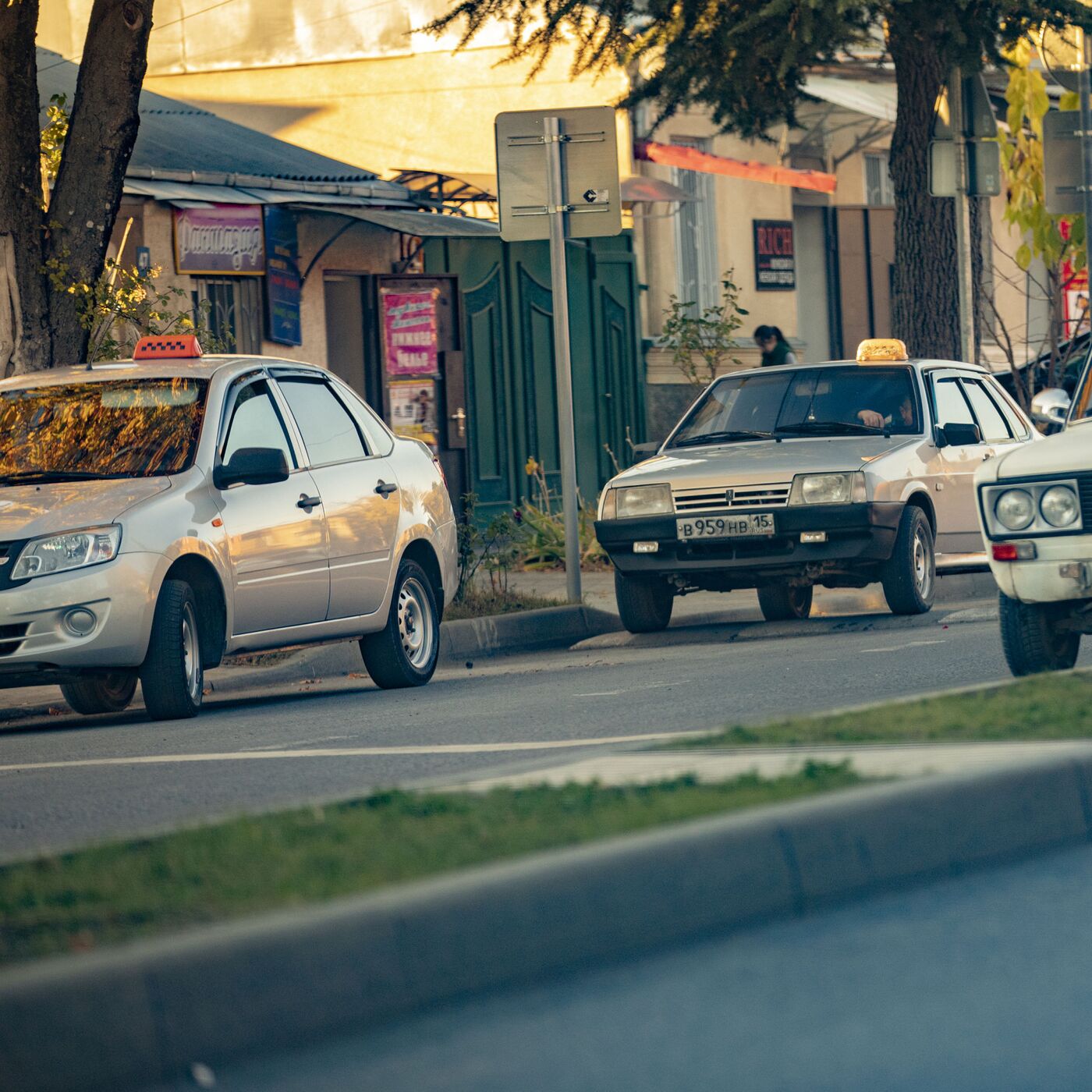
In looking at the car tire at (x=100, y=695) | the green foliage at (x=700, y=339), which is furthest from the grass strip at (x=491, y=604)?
the green foliage at (x=700, y=339)

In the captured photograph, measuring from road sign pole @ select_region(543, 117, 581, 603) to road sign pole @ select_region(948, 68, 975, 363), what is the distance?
13.5 ft

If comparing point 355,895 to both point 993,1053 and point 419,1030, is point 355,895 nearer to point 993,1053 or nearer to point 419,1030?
point 419,1030

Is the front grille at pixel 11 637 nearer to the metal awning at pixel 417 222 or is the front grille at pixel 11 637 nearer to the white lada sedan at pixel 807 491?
the white lada sedan at pixel 807 491

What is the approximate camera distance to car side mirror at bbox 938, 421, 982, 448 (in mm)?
13367

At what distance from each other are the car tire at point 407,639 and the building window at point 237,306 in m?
7.22

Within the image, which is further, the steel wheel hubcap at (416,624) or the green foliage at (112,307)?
the green foliage at (112,307)

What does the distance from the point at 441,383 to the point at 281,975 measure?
17086 millimetres

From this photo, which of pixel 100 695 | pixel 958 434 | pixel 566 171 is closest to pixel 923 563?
pixel 958 434

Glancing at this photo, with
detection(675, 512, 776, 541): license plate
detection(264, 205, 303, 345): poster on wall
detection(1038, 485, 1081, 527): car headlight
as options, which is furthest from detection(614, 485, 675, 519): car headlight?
detection(264, 205, 303, 345): poster on wall

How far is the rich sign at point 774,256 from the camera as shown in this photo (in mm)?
26094

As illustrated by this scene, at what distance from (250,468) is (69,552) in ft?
3.30

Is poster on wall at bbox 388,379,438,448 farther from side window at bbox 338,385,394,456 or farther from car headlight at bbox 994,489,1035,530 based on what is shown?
car headlight at bbox 994,489,1035,530

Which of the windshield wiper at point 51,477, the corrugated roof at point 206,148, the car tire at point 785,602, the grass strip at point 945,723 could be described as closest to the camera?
the grass strip at point 945,723

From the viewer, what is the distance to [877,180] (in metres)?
29.1
